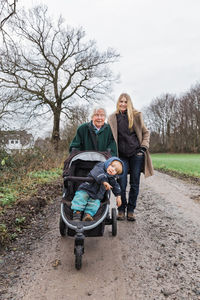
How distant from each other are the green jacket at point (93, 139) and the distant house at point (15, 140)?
479 cm

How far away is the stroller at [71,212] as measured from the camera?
8.39 feet

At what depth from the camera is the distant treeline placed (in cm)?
4044

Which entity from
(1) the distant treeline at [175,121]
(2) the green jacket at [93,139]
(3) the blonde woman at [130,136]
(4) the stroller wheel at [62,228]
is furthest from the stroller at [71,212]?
(1) the distant treeline at [175,121]

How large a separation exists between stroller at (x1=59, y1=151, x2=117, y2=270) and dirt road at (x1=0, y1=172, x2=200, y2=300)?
23 centimetres

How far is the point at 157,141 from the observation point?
46.8 meters

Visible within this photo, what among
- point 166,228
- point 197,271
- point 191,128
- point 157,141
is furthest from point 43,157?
point 157,141

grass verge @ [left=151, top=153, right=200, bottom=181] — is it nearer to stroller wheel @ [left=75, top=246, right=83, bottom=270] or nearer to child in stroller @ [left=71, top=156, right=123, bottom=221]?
child in stroller @ [left=71, top=156, right=123, bottom=221]

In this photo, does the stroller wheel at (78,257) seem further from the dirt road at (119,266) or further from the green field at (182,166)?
the green field at (182,166)

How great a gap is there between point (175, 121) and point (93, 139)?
42.1 m

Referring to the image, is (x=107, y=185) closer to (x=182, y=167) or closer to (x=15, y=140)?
(x=15, y=140)

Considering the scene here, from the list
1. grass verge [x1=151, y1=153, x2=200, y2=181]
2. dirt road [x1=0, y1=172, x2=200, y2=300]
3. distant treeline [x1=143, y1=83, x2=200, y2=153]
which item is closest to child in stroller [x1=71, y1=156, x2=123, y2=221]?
dirt road [x1=0, y1=172, x2=200, y2=300]

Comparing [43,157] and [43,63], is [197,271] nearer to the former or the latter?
[43,157]

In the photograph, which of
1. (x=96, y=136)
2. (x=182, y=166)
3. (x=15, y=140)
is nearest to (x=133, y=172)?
(x=96, y=136)

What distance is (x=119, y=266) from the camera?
103 inches
